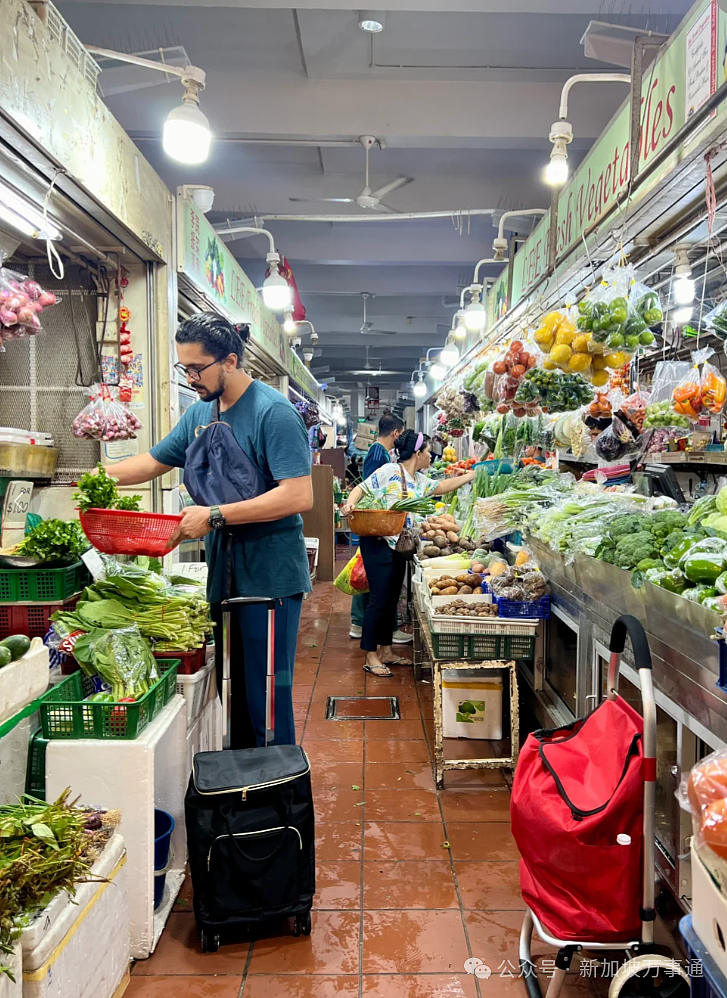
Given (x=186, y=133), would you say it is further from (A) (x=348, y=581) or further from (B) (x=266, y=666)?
(A) (x=348, y=581)

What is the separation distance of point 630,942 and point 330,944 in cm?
102

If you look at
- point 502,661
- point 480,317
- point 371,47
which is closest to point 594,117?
point 371,47

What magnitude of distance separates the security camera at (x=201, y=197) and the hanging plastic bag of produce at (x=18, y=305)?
2937 millimetres

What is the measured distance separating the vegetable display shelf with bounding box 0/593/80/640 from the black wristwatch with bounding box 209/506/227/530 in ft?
2.15

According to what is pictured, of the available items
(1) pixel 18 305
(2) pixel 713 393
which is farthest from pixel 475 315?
(1) pixel 18 305

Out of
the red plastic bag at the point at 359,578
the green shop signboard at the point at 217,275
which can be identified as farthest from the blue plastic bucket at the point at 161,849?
the green shop signboard at the point at 217,275

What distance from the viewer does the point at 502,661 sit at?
12.0 ft

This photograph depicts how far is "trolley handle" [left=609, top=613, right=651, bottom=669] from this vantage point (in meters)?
1.93

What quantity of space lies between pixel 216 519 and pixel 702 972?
192cm

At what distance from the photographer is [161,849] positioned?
8.10 ft

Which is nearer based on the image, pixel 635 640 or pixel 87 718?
pixel 635 640

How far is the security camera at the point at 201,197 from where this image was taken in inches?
216

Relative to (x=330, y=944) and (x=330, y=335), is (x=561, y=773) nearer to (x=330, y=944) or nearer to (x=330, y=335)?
(x=330, y=944)

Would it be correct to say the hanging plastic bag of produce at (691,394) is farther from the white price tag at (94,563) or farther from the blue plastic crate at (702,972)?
the white price tag at (94,563)
